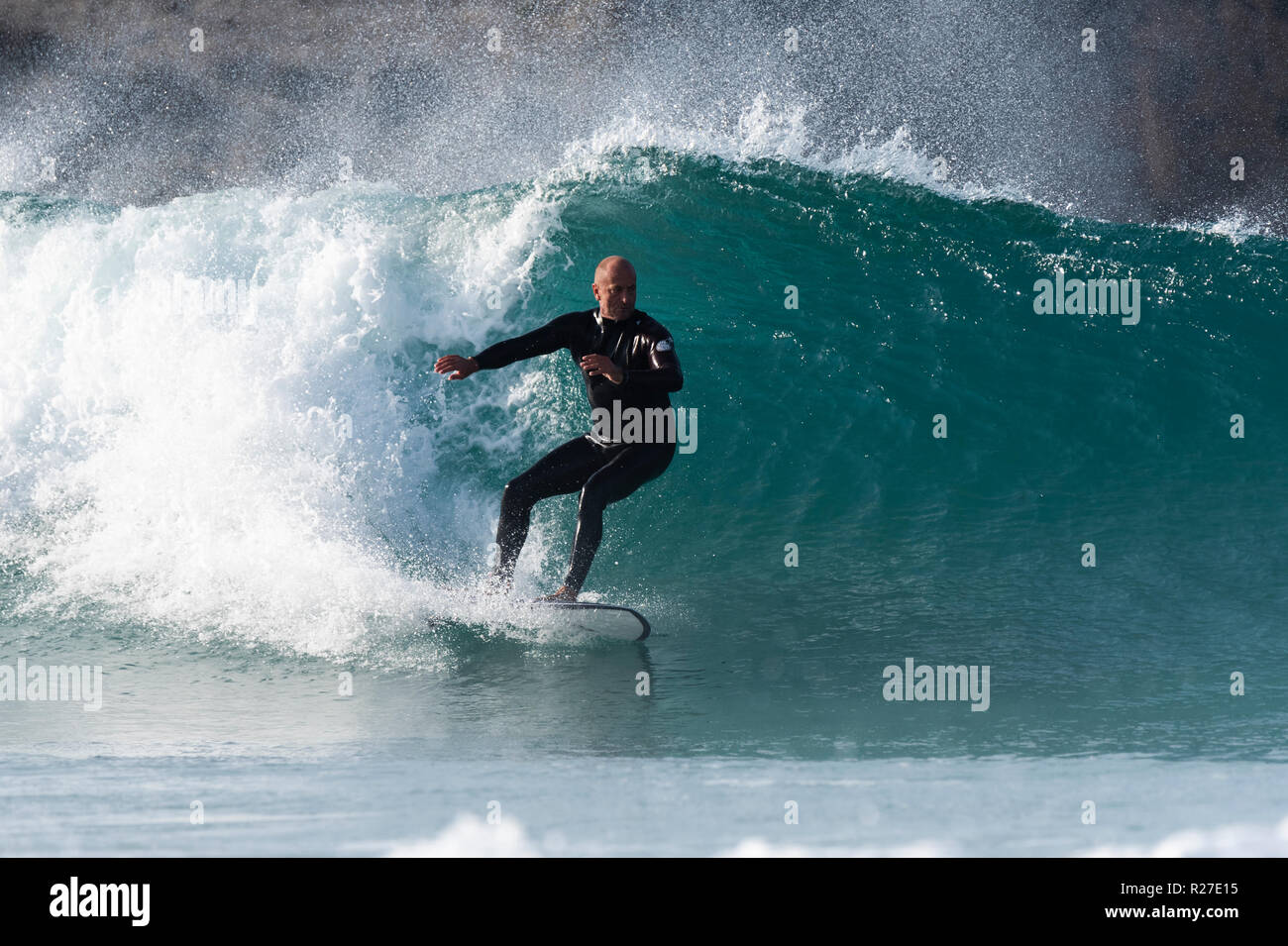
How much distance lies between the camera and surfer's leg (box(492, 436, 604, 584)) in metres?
Result: 5.44

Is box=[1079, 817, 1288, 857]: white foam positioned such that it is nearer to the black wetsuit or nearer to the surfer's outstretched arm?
the black wetsuit

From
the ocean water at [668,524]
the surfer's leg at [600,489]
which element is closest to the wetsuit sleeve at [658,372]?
the surfer's leg at [600,489]

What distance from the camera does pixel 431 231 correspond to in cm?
859

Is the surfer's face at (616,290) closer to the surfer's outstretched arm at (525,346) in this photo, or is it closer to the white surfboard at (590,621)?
the surfer's outstretched arm at (525,346)

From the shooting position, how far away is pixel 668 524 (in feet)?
23.2

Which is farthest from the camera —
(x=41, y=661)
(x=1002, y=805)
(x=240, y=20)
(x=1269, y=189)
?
(x=240, y=20)

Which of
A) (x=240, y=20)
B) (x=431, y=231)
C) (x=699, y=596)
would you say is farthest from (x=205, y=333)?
(x=240, y=20)

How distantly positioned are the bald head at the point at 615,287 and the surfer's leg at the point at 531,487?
23.6 inches

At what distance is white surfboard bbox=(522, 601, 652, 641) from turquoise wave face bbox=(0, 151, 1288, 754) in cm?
18

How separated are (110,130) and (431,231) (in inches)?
711

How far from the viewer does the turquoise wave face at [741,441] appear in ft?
18.1

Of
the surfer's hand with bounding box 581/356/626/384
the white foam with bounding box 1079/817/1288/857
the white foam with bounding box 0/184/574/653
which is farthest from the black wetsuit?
the white foam with bounding box 1079/817/1288/857
